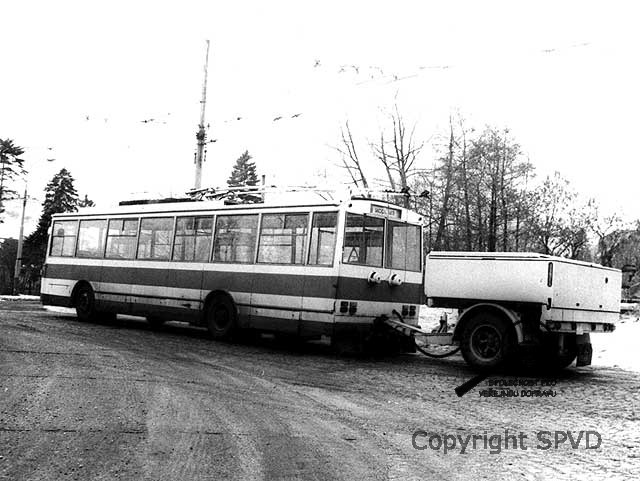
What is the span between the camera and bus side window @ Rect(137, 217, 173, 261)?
17.7 metres

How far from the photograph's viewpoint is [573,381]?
37.2 feet

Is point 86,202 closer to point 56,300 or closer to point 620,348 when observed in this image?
point 56,300

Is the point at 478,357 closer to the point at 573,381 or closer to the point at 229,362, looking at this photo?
the point at 573,381

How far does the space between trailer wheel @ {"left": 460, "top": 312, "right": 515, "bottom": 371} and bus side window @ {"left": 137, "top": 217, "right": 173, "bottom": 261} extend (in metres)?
8.38

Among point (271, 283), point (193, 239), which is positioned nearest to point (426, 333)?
point (271, 283)

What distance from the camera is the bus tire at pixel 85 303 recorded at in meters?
19.6

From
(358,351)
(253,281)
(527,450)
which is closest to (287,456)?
(527,450)

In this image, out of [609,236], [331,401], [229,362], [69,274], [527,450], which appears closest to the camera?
[527,450]

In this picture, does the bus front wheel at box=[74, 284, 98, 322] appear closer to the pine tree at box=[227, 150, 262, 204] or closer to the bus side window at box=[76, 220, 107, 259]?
the bus side window at box=[76, 220, 107, 259]

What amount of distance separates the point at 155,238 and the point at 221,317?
3208 millimetres

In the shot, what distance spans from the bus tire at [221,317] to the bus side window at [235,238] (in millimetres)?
908

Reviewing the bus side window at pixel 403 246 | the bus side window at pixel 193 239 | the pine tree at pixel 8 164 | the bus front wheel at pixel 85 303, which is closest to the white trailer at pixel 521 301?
the bus side window at pixel 403 246

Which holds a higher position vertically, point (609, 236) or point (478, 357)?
point (609, 236)

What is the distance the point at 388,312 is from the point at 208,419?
7.53 m
